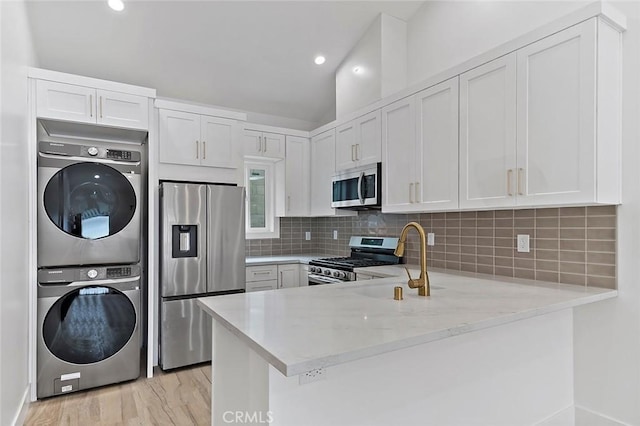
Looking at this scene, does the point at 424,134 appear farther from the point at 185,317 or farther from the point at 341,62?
the point at 185,317

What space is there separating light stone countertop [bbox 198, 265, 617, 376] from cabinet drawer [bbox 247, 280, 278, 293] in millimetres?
1921

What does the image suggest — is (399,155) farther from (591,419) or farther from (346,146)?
(591,419)

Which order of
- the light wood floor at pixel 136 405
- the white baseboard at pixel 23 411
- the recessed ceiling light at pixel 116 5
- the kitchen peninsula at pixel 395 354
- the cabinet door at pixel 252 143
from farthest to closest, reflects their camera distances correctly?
the cabinet door at pixel 252 143 < the recessed ceiling light at pixel 116 5 < the light wood floor at pixel 136 405 < the white baseboard at pixel 23 411 < the kitchen peninsula at pixel 395 354

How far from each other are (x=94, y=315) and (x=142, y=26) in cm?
245

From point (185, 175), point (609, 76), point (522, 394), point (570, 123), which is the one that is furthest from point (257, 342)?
point (185, 175)

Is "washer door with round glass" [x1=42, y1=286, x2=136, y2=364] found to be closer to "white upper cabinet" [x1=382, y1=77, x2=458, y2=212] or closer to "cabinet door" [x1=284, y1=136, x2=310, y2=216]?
"cabinet door" [x1=284, y1=136, x2=310, y2=216]

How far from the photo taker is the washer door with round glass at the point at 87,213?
2.73 meters

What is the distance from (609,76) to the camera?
194 centimetres

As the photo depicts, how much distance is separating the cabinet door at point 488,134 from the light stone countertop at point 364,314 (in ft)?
1.94

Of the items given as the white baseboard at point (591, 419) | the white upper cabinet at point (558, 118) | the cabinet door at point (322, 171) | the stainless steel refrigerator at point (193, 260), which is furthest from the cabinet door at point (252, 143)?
the white baseboard at point (591, 419)

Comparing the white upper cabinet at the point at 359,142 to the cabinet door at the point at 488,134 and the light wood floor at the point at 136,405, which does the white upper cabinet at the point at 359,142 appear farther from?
the light wood floor at the point at 136,405

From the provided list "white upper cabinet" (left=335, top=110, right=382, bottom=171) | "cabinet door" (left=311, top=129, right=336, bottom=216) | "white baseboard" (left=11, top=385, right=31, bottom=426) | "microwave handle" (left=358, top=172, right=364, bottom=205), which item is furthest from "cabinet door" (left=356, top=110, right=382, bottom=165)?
"white baseboard" (left=11, top=385, right=31, bottom=426)

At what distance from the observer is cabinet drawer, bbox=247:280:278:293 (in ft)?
12.6

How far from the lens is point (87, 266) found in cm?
288
